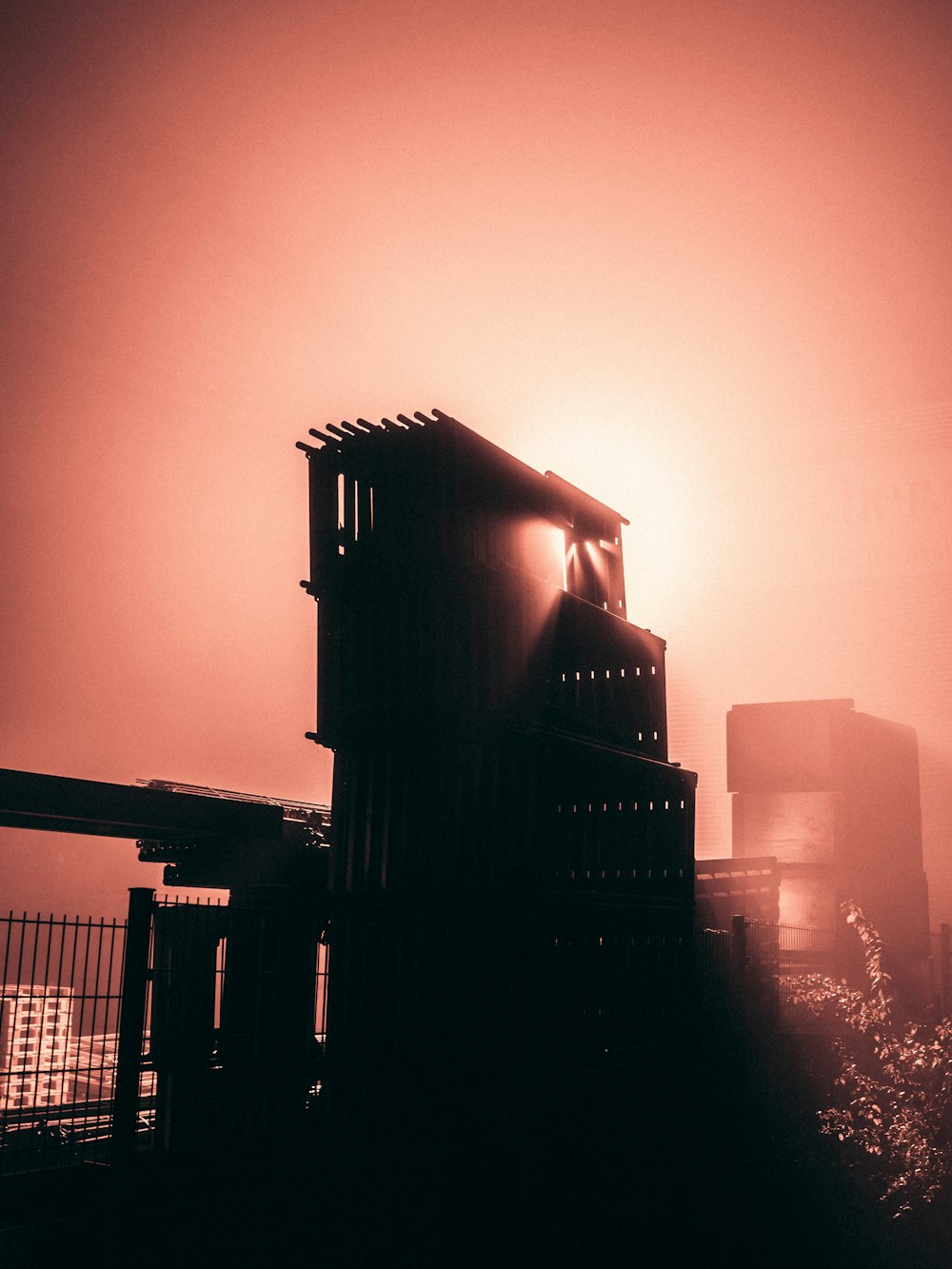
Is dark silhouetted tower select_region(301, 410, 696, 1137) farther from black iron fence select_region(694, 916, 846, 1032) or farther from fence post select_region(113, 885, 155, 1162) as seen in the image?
fence post select_region(113, 885, 155, 1162)

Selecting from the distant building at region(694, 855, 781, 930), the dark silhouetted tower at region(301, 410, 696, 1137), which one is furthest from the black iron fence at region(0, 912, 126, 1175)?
the distant building at region(694, 855, 781, 930)

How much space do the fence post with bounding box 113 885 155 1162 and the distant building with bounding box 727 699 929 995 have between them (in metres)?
15.3

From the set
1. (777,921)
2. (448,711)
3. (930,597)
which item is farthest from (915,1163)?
(930,597)

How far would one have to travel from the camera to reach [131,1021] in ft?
21.2

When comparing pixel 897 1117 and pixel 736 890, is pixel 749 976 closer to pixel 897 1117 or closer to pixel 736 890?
pixel 897 1117

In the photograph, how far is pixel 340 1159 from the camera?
7.19 meters

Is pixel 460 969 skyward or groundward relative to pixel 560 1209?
skyward

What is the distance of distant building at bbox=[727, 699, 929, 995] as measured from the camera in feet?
64.7

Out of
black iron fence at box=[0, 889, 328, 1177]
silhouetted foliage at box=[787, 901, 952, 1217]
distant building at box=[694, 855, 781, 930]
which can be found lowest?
silhouetted foliage at box=[787, 901, 952, 1217]

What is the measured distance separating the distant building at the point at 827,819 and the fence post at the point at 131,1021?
15.3 meters

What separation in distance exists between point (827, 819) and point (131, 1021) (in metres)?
16.0

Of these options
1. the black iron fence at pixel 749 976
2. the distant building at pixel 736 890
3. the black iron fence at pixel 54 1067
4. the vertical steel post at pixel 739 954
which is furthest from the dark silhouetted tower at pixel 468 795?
the distant building at pixel 736 890

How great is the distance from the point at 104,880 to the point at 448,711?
25.0 m

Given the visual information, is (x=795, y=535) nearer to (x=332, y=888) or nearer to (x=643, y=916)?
(x=643, y=916)
